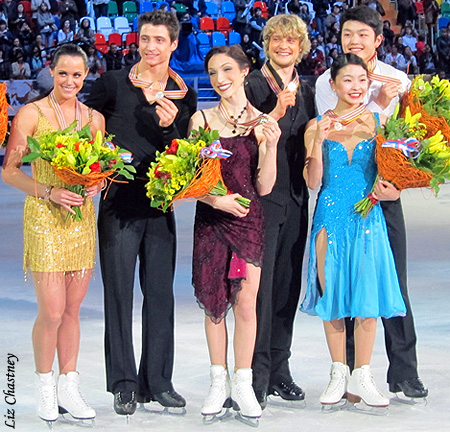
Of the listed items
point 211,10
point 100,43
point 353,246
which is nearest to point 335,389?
point 353,246

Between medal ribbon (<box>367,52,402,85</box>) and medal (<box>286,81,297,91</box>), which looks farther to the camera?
medal ribbon (<box>367,52,402,85</box>)

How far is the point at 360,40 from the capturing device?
4.97 metres

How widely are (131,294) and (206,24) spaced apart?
1529cm

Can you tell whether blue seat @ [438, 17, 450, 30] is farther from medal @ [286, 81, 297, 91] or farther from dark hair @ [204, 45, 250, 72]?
dark hair @ [204, 45, 250, 72]

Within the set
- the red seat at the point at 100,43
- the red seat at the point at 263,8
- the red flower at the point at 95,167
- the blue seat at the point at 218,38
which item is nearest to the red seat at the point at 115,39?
the red seat at the point at 100,43

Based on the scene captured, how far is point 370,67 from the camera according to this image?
16.4ft

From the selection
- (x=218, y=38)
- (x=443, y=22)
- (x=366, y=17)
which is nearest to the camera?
(x=366, y=17)

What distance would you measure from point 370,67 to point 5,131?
1.89 meters

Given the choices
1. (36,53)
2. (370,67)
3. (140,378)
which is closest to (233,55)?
(370,67)

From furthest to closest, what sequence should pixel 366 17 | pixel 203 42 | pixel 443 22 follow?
1. pixel 443 22
2. pixel 203 42
3. pixel 366 17

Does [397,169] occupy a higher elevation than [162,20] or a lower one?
lower

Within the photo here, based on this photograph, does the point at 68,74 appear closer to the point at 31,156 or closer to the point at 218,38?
the point at 31,156

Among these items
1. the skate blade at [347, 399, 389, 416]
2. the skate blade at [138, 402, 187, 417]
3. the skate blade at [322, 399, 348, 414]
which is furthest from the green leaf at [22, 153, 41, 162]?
the skate blade at [347, 399, 389, 416]

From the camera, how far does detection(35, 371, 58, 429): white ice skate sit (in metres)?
4.59
